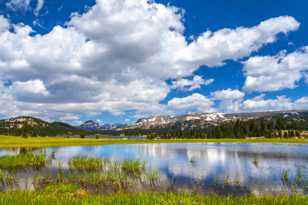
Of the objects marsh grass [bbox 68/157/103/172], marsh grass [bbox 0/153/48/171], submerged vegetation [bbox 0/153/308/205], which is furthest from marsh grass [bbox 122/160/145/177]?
marsh grass [bbox 0/153/48/171]

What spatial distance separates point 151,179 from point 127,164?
32.2 ft

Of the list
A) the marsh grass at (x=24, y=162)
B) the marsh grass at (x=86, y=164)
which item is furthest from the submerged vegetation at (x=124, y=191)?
the marsh grass at (x=24, y=162)

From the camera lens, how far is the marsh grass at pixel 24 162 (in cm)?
4750

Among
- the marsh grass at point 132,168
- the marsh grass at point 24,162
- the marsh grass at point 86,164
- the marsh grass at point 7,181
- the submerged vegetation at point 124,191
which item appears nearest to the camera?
the submerged vegetation at point 124,191

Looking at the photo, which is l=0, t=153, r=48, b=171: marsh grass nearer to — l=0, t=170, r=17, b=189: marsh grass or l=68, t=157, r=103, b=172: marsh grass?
l=68, t=157, r=103, b=172: marsh grass

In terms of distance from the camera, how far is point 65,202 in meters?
19.8

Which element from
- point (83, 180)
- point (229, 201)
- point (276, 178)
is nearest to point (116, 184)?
point (83, 180)

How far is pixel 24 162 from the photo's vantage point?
1981 inches

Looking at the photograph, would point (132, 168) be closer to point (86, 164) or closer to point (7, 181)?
point (86, 164)

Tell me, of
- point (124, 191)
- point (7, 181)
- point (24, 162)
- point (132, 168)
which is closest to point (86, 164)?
point (132, 168)

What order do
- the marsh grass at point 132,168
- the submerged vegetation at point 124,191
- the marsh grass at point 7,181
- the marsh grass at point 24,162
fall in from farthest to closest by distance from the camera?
the marsh grass at point 24,162 < the marsh grass at point 132,168 < the marsh grass at point 7,181 < the submerged vegetation at point 124,191

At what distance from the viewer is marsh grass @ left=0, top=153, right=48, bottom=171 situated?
156 feet

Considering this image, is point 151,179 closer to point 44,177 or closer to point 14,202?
point 44,177

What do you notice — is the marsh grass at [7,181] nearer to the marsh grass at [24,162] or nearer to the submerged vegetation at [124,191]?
the submerged vegetation at [124,191]
